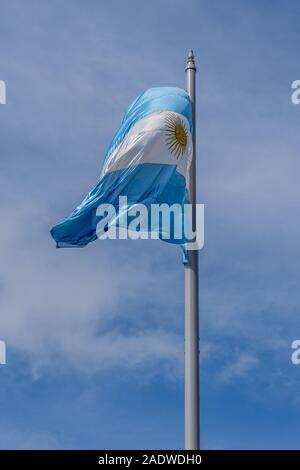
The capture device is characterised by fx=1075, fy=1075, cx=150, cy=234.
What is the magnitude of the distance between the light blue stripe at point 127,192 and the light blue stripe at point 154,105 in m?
1.18

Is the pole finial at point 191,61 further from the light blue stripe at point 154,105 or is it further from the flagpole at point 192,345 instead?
the flagpole at point 192,345

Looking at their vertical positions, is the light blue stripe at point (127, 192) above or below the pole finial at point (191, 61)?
below

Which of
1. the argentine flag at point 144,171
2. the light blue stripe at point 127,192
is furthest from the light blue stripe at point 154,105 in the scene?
the light blue stripe at point 127,192

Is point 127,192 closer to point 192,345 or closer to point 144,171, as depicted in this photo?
point 144,171

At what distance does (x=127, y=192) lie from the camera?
1185 inches

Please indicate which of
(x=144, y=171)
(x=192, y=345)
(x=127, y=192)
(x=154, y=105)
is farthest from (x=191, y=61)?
(x=192, y=345)

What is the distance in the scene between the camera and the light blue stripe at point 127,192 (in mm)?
29969

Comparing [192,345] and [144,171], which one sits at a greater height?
[144,171]

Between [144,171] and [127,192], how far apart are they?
0.76 m

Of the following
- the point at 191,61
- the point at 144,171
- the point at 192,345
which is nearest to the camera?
the point at 192,345

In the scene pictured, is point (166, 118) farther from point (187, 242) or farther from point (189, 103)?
point (187, 242)
